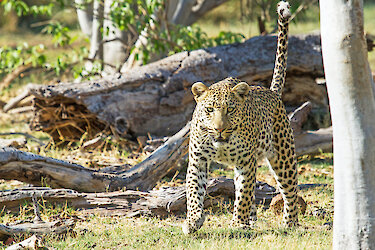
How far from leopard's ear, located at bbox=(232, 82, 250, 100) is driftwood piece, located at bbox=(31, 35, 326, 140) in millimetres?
3964

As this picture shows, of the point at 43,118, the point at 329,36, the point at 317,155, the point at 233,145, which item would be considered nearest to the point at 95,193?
the point at 233,145

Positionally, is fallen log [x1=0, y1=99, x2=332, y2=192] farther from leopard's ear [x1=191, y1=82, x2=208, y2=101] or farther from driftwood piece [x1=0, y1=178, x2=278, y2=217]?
leopard's ear [x1=191, y1=82, x2=208, y2=101]

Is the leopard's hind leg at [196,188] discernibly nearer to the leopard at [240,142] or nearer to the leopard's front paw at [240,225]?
the leopard at [240,142]

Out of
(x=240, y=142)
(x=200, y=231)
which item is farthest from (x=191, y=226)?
(x=240, y=142)

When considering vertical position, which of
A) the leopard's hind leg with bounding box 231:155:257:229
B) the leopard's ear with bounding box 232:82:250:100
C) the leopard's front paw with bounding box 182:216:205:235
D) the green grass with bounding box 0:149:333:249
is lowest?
the green grass with bounding box 0:149:333:249

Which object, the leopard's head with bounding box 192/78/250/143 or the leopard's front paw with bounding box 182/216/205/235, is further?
the leopard's front paw with bounding box 182/216/205/235

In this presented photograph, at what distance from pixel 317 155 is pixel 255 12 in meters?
7.05

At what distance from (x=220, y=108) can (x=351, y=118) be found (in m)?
1.56

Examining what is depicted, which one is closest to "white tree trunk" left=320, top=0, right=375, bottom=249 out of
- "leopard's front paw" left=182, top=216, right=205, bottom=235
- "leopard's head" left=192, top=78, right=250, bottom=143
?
"leopard's head" left=192, top=78, right=250, bottom=143

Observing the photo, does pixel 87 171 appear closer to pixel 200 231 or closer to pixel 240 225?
pixel 200 231

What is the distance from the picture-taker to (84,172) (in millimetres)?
7137

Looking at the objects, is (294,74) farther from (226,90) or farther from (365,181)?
(365,181)

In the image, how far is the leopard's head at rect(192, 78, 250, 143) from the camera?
5551 millimetres

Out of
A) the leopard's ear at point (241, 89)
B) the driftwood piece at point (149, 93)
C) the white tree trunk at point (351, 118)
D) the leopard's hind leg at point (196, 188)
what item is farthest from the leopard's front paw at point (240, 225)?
the driftwood piece at point (149, 93)
